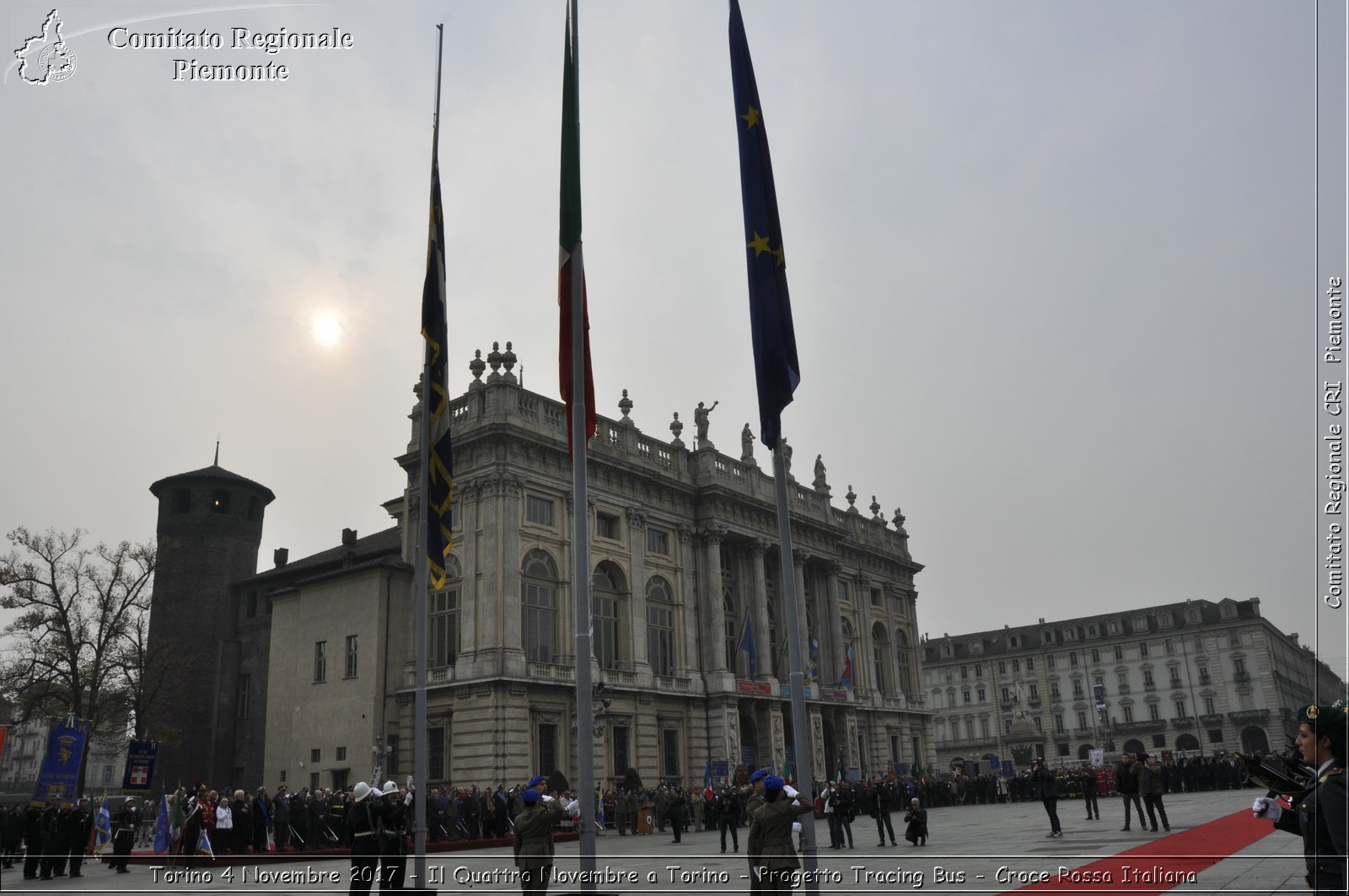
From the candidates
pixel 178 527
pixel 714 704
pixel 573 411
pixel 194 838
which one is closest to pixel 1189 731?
pixel 714 704

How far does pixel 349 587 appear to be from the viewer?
40.9 metres

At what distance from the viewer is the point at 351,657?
40125 millimetres

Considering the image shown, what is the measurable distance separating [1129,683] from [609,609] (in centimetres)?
7665

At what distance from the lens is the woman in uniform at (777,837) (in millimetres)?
8984

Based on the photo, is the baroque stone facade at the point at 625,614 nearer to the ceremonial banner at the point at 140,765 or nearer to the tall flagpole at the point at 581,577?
the ceremonial banner at the point at 140,765

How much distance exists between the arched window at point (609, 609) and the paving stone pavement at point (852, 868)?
13.0 meters

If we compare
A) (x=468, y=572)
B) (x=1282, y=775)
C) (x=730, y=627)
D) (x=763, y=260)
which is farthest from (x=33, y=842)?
(x=730, y=627)

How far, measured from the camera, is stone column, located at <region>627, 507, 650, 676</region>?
42312mm

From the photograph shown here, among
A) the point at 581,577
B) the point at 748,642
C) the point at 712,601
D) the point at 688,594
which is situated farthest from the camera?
the point at 712,601

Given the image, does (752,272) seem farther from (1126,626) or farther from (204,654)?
(1126,626)

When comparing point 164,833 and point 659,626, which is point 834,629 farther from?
point 164,833

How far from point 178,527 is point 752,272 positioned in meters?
47.4

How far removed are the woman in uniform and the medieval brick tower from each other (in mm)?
41854

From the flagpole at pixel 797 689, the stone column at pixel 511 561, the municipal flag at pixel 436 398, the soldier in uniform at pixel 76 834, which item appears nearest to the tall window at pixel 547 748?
the stone column at pixel 511 561
